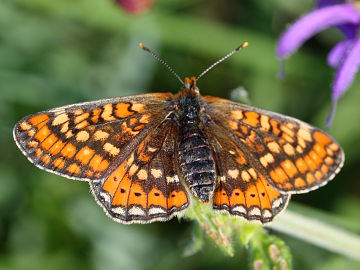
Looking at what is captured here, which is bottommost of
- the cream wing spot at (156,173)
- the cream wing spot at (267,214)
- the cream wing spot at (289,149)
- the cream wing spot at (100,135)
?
the cream wing spot at (156,173)

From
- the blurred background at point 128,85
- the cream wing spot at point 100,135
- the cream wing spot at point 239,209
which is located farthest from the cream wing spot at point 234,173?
the blurred background at point 128,85

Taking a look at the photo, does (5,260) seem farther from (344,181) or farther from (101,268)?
(344,181)

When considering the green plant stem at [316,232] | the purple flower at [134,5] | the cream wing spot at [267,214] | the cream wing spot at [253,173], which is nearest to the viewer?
the cream wing spot at [267,214]

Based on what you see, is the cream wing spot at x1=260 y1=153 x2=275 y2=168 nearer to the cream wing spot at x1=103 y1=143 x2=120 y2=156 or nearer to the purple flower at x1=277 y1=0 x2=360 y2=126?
the purple flower at x1=277 y1=0 x2=360 y2=126

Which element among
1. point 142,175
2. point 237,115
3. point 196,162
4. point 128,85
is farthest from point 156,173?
point 128,85

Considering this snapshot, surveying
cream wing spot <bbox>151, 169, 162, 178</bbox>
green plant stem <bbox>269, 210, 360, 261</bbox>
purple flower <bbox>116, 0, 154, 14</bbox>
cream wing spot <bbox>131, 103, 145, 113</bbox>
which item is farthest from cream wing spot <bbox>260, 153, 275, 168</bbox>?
purple flower <bbox>116, 0, 154, 14</bbox>

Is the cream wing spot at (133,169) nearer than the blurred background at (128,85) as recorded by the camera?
Yes

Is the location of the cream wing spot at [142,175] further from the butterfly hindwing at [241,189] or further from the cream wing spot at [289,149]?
the cream wing spot at [289,149]
